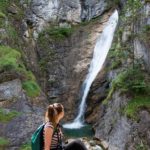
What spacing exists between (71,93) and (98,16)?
28.8 ft

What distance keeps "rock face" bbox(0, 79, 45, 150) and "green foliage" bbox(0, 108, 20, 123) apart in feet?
0.18

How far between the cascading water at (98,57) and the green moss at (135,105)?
8148mm

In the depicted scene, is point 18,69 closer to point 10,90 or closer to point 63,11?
point 10,90

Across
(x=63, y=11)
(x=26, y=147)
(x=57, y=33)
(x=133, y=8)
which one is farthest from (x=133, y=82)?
(x=63, y=11)

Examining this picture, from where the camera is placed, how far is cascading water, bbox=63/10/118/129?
27.5 m

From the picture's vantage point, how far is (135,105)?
59.6 ft

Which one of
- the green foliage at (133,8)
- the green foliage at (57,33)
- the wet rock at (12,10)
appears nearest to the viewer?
the green foliage at (133,8)

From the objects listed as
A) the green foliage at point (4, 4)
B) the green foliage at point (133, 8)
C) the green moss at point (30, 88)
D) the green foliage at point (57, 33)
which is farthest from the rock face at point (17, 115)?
the green foliage at point (57, 33)

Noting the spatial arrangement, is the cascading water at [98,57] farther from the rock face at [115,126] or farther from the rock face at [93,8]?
the rock face at [115,126]

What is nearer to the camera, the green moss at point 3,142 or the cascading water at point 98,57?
the green moss at point 3,142

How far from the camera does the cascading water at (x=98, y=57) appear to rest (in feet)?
90.3

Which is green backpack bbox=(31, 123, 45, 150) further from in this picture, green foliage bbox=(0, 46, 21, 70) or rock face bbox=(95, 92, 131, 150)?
green foliage bbox=(0, 46, 21, 70)

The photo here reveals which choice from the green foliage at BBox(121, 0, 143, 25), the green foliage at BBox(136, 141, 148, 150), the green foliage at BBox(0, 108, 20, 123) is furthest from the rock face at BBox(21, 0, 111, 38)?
the green foliage at BBox(136, 141, 148, 150)

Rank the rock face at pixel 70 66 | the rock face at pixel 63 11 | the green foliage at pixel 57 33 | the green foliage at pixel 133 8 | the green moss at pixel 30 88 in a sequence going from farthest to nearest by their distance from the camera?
the rock face at pixel 63 11 < the green foliage at pixel 57 33 < the rock face at pixel 70 66 < the green foliage at pixel 133 8 < the green moss at pixel 30 88
